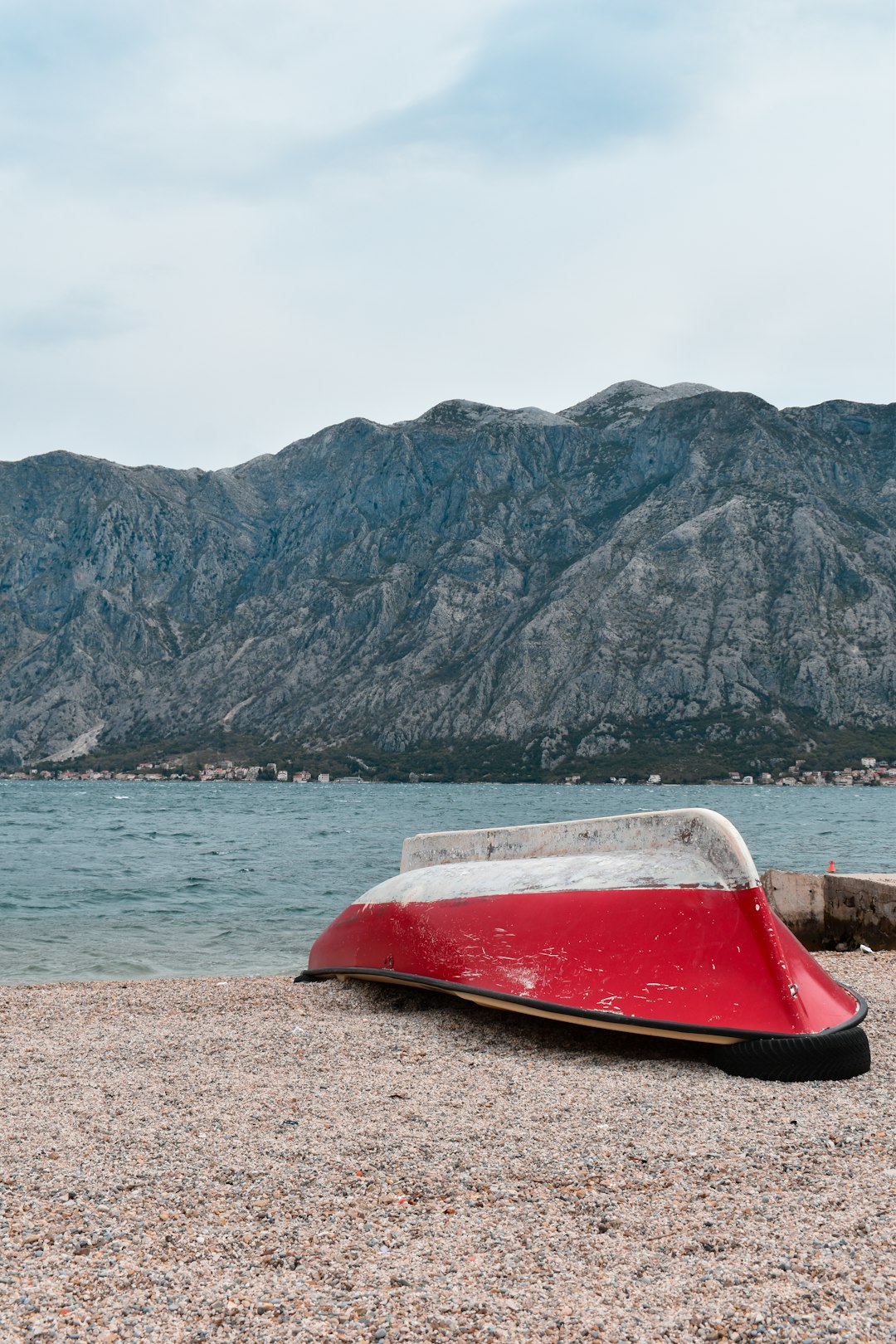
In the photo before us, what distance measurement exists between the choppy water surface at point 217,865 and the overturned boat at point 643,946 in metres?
7.68

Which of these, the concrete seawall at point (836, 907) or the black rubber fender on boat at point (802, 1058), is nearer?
the black rubber fender on boat at point (802, 1058)

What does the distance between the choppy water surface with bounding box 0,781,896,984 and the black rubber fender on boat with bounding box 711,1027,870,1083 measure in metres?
10.5

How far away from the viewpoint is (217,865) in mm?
36969

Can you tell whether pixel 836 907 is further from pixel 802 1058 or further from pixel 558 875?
pixel 802 1058

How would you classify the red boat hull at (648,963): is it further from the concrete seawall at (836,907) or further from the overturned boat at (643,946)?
the concrete seawall at (836,907)

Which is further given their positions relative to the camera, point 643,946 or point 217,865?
point 217,865

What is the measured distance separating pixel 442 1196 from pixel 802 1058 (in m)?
3.55

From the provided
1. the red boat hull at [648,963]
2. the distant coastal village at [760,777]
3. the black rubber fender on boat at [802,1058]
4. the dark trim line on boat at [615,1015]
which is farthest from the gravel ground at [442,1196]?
the distant coastal village at [760,777]

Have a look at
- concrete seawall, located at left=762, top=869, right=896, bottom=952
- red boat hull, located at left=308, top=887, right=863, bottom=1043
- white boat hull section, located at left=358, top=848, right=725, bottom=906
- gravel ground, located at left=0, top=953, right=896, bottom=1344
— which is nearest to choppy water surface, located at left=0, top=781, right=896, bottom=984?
white boat hull section, located at left=358, top=848, right=725, bottom=906

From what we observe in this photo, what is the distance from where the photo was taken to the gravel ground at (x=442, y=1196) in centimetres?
391

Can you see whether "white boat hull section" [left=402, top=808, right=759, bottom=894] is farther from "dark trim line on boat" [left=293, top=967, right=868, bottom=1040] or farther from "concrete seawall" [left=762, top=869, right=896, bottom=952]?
"concrete seawall" [left=762, top=869, right=896, bottom=952]

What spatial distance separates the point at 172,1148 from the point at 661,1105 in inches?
127

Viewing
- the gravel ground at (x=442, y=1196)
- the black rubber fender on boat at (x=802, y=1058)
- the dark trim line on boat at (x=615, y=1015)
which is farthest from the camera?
the dark trim line on boat at (x=615, y=1015)

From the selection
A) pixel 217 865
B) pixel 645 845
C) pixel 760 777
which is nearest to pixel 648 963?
pixel 645 845
